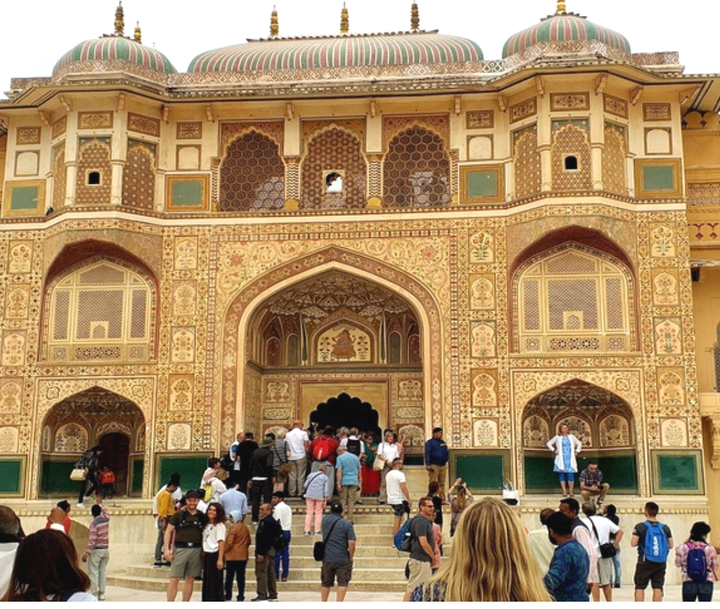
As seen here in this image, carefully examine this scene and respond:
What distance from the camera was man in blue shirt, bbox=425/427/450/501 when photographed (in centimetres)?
1544

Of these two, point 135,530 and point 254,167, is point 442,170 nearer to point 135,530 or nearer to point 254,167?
point 254,167

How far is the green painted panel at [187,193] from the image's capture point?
17906 mm

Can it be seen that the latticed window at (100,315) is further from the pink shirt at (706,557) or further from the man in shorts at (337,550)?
the pink shirt at (706,557)

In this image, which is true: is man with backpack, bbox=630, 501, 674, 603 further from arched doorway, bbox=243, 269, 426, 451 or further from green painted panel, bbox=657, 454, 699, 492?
arched doorway, bbox=243, 269, 426, 451

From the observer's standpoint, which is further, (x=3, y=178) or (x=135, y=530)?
(x=3, y=178)

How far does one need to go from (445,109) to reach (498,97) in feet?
3.08

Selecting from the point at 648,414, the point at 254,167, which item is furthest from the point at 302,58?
the point at 648,414

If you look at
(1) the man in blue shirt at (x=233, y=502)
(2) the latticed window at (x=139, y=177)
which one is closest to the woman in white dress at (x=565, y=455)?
(1) the man in blue shirt at (x=233, y=502)

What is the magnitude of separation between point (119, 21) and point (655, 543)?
551 inches

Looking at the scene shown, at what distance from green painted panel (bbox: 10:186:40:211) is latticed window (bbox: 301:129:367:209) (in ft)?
15.5

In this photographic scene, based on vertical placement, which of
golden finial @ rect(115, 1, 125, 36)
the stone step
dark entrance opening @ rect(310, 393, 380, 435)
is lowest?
the stone step

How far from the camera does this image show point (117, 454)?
18375mm

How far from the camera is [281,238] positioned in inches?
692

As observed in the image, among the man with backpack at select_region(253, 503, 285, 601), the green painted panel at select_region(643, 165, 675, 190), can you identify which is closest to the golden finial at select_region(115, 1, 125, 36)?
the green painted panel at select_region(643, 165, 675, 190)
